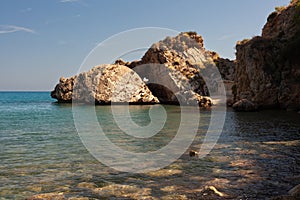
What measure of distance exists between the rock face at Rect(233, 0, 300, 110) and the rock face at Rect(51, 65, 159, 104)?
68.1 feet

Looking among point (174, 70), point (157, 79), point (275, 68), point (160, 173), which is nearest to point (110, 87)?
point (157, 79)

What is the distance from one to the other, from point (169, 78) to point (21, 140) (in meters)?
43.6

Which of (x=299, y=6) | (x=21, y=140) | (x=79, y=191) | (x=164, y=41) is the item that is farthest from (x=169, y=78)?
(x=79, y=191)

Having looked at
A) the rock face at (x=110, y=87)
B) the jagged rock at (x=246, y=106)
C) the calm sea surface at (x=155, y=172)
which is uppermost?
the rock face at (x=110, y=87)

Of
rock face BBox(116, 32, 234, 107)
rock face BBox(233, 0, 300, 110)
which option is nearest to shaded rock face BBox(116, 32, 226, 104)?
rock face BBox(116, 32, 234, 107)

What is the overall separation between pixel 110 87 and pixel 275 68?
29.6 meters

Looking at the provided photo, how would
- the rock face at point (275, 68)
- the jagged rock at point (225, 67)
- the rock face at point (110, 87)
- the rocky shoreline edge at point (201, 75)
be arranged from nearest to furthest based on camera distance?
the rock face at point (275, 68) → the rocky shoreline edge at point (201, 75) → the rock face at point (110, 87) → the jagged rock at point (225, 67)

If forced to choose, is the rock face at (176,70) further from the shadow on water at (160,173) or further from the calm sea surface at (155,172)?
the shadow on water at (160,173)

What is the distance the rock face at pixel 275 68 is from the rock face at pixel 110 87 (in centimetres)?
2075

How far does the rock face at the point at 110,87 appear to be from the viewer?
181 ft

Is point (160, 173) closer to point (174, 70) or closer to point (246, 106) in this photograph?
point (246, 106)

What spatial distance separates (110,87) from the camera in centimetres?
5509

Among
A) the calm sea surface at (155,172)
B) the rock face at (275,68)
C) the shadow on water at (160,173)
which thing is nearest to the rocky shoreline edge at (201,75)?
the rock face at (275,68)

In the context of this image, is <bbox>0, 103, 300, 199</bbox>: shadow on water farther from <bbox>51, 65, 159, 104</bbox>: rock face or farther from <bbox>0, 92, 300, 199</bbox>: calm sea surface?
<bbox>51, 65, 159, 104</bbox>: rock face
